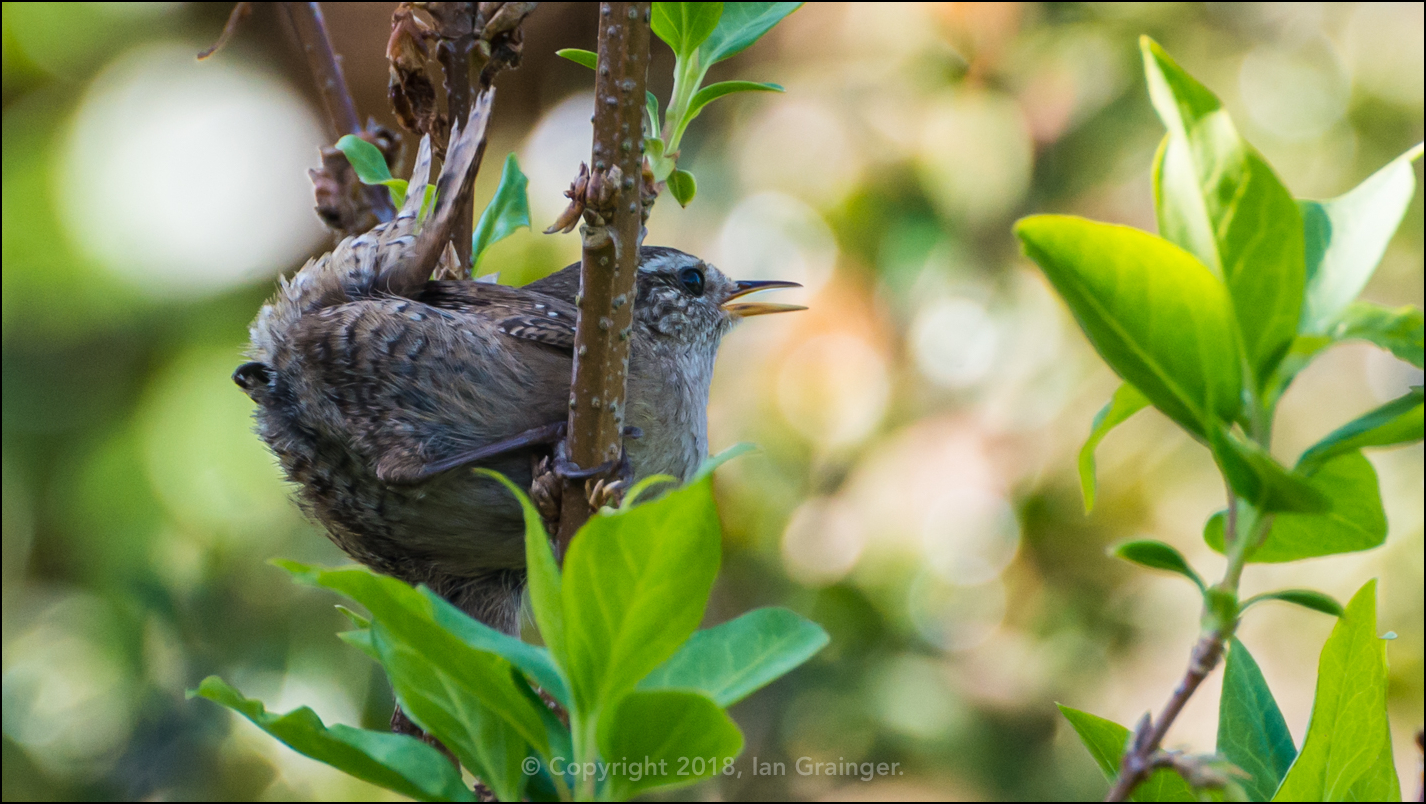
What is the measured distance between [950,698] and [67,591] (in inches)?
131

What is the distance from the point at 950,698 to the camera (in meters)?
3.85

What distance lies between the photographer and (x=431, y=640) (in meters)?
1.03

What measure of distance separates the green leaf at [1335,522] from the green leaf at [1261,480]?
0.07m

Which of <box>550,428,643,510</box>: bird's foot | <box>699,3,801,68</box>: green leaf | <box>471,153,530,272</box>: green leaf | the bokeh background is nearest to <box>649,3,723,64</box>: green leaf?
Result: <box>699,3,801,68</box>: green leaf

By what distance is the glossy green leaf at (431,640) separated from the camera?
3.32 feet

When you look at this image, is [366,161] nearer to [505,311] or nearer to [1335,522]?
[505,311]

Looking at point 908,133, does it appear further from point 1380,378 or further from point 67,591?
point 67,591

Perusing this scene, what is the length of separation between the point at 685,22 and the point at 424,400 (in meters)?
1.26

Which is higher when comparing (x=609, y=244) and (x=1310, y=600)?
(x=609, y=244)

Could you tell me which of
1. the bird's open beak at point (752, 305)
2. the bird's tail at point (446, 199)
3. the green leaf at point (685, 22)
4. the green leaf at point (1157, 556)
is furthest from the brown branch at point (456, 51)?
the green leaf at point (1157, 556)

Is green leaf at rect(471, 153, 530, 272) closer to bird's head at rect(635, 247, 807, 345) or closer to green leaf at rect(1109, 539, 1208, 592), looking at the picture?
bird's head at rect(635, 247, 807, 345)

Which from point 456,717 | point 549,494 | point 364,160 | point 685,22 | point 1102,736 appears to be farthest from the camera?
point 364,160

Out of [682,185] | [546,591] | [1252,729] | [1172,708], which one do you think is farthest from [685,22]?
[1252,729]

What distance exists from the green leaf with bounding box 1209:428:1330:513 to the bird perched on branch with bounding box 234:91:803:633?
1492 mm
